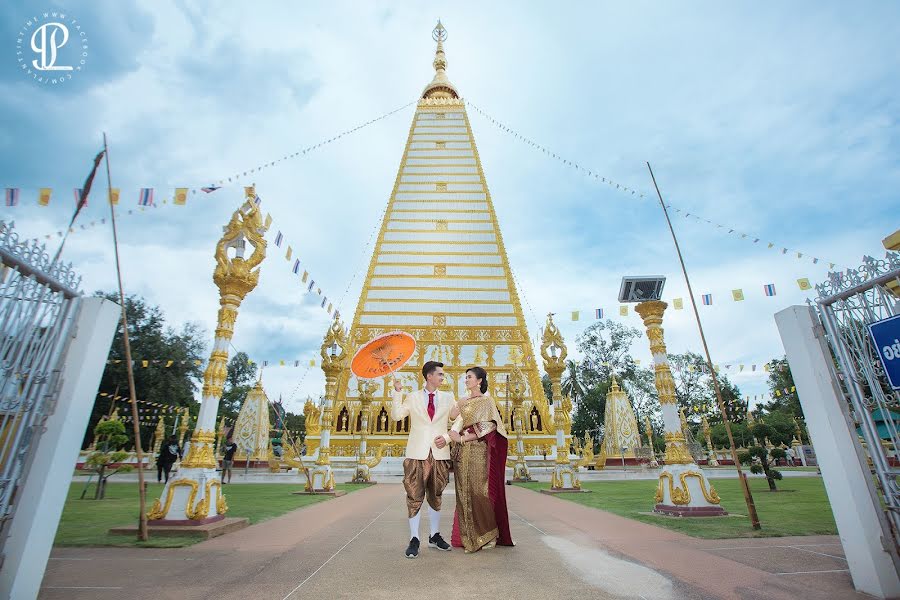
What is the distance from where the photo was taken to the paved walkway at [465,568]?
3016 mm

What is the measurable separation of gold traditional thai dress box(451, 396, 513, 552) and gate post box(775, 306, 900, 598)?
2.54m

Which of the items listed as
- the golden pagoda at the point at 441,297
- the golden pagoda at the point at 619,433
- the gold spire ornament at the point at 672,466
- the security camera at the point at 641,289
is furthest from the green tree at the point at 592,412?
the security camera at the point at 641,289

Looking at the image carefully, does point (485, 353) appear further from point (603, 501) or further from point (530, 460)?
point (603, 501)

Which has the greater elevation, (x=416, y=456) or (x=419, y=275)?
(x=419, y=275)

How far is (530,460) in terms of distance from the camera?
20969mm

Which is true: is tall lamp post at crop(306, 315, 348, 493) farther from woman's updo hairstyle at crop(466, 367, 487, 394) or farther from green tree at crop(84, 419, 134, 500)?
woman's updo hairstyle at crop(466, 367, 487, 394)

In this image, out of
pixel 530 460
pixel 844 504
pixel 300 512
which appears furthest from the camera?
pixel 530 460

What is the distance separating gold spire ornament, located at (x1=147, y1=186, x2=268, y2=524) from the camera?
5.58 metres

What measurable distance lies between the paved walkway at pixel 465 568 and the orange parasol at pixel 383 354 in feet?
5.86

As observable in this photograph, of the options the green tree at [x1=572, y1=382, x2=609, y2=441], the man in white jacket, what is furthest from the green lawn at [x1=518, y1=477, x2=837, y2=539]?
the green tree at [x1=572, y1=382, x2=609, y2=441]

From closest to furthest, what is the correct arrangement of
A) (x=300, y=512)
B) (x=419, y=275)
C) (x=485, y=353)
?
(x=300, y=512) → (x=485, y=353) → (x=419, y=275)

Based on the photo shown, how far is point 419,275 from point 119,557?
80.2 feet

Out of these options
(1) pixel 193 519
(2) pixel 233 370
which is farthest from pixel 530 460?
(2) pixel 233 370

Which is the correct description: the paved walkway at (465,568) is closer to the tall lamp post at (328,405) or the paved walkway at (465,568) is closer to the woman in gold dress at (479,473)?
the woman in gold dress at (479,473)
